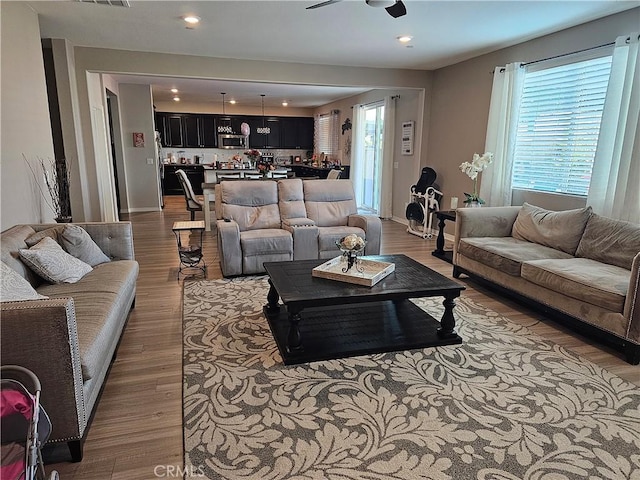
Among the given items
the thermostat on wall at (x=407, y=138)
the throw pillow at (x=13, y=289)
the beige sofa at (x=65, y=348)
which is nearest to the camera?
the beige sofa at (x=65, y=348)

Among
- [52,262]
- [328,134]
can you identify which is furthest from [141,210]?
[52,262]

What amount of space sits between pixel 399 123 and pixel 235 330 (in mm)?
5945

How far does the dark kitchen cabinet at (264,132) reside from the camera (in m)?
12.7

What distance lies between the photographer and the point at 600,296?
9.26 ft

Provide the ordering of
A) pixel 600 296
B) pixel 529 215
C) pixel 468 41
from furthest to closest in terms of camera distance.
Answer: pixel 468 41
pixel 529 215
pixel 600 296

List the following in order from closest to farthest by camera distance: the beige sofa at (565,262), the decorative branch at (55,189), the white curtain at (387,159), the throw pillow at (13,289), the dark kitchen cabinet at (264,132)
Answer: the throw pillow at (13,289)
the beige sofa at (565,262)
the decorative branch at (55,189)
the white curtain at (387,159)
the dark kitchen cabinet at (264,132)

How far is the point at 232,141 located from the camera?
12.5 m

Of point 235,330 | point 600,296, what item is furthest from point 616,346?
point 235,330

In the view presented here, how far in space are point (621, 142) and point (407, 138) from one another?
4021 mm

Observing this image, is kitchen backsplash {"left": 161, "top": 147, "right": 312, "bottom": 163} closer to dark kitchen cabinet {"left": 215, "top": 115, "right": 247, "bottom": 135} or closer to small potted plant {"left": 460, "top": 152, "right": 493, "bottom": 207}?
dark kitchen cabinet {"left": 215, "top": 115, "right": 247, "bottom": 135}

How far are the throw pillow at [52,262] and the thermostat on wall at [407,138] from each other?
230 inches

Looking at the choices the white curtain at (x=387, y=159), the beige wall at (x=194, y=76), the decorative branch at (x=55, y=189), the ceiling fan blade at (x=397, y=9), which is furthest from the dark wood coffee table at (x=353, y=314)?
the white curtain at (x=387, y=159)

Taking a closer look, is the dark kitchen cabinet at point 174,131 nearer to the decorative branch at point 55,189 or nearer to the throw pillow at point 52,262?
the decorative branch at point 55,189

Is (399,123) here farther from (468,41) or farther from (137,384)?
(137,384)
